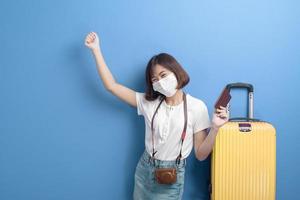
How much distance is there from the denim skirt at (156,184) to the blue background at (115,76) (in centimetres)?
16

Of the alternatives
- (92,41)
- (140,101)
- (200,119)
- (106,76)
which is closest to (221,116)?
(200,119)

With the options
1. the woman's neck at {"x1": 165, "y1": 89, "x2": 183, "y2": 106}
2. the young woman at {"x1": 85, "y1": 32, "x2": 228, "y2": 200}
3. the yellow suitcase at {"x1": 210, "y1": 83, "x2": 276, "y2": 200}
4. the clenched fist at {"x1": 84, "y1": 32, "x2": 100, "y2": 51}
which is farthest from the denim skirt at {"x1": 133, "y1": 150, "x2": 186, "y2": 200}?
the clenched fist at {"x1": 84, "y1": 32, "x2": 100, "y2": 51}

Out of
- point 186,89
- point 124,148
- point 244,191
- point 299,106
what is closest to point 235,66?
point 186,89

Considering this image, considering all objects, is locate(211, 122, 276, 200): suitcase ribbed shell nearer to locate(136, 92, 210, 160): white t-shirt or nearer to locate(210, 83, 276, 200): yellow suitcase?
locate(210, 83, 276, 200): yellow suitcase

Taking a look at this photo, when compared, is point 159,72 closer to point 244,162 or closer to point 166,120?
point 166,120

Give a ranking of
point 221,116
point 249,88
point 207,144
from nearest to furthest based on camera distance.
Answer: point 221,116, point 207,144, point 249,88

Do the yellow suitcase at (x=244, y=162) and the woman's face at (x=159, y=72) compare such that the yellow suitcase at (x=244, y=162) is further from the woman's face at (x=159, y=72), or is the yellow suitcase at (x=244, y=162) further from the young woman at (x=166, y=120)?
the woman's face at (x=159, y=72)

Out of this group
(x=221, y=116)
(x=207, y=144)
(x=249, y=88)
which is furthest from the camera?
(x=249, y=88)

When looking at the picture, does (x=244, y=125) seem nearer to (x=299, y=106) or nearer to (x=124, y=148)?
(x=299, y=106)

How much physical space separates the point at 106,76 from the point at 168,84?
0.98ft

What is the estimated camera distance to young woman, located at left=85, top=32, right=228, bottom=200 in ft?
4.00

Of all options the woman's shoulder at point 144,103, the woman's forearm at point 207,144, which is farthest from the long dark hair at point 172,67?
the woman's forearm at point 207,144

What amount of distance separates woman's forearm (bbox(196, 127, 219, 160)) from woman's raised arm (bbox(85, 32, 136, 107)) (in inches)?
14.1

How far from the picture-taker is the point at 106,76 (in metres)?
1.33
